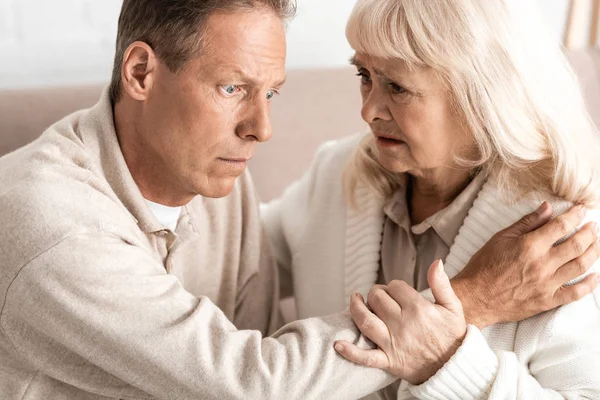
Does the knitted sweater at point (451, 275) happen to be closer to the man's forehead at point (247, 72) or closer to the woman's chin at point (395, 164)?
the woman's chin at point (395, 164)

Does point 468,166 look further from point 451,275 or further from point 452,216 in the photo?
point 451,275

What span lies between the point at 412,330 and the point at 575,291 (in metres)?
0.33

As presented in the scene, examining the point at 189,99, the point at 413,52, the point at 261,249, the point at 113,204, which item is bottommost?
the point at 261,249

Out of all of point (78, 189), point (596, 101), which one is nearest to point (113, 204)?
point (78, 189)

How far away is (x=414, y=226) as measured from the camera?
1814mm

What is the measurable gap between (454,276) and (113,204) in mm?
680

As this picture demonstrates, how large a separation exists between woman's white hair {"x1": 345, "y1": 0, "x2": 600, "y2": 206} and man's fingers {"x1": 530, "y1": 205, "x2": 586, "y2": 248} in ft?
0.21

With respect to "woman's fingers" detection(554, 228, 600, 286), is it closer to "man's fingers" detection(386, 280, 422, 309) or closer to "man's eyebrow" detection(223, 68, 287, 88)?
"man's fingers" detection(386, 280, 422, 309)

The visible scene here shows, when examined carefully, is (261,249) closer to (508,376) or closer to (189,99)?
(189,99)

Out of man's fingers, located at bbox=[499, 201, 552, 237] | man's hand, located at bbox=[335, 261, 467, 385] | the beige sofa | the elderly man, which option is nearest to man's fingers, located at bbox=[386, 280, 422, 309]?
man's hand, located at bbox=[335, 261, 467, 385]

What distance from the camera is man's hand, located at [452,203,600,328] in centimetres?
154

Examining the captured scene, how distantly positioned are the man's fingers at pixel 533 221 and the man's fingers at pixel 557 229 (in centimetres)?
3

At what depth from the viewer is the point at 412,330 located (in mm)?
1466

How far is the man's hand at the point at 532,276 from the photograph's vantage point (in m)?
1.54
